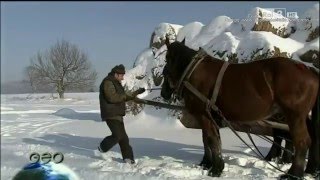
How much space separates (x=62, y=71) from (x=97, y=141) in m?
2.49

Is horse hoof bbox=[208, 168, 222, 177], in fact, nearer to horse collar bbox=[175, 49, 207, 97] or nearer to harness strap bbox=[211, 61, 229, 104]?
harness strap bbox=[211, 61, 229, 104]

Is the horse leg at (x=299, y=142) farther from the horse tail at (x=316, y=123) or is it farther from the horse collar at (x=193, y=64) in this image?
the horse collar at (x=193, y=64)

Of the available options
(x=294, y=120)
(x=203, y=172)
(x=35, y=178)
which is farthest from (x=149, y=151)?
(x=35, y=178)

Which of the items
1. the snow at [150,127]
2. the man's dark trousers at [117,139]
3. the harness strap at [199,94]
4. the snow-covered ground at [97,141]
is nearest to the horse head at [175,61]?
the harness strap at [199,94]

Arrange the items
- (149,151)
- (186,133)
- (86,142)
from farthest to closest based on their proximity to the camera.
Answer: (186,133) < (86,142) < (149,151)

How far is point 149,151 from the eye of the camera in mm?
6434

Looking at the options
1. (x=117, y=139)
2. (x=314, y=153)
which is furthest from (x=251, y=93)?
(x=117, y=139)

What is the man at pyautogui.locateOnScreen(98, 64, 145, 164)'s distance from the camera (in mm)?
5227

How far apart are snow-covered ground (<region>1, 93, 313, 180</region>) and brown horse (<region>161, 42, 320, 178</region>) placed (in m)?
0.41

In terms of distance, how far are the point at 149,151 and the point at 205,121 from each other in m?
1.94

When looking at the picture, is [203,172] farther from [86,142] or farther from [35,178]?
[86,142]

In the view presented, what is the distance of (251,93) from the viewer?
433 cm

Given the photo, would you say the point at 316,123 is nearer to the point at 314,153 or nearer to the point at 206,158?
the point at 314,153

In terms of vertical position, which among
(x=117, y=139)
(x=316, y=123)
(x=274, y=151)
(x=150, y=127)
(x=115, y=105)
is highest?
(x=316, y=123)
